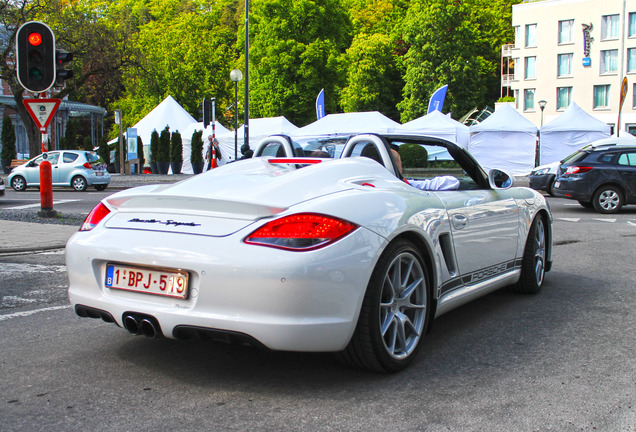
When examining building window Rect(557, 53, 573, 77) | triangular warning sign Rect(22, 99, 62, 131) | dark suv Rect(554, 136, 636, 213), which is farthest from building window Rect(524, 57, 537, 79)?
triangular warning sign Rect(22, 99, 62, 131)

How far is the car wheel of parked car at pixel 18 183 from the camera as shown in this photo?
24.4m

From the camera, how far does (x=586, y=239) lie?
34.2 feet

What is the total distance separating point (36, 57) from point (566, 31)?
60.3m

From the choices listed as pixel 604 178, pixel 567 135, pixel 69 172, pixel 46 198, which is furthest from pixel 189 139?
pixel 604 178

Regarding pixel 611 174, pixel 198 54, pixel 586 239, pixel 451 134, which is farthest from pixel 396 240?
pixel 198 54

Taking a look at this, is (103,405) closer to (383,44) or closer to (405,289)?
(405,289)

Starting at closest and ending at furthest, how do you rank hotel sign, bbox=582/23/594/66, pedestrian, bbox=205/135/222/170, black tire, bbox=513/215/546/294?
black tire, bbox=513/215/546/294 → pedestrian, bbox=205/135/222/170 → hotel sign, bbox=582/23/594/66

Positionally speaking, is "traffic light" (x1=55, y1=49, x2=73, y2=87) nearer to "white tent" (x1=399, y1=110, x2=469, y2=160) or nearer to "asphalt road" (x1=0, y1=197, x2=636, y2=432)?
"asphalt road" (x1=0, y1=197, x2=636, y2=432)

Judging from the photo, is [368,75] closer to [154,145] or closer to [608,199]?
[154,145]

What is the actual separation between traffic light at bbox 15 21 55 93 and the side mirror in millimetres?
9016

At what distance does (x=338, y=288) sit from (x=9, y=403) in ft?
5.16

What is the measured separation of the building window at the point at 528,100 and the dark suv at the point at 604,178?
5314 centimetres

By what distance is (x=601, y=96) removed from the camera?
203 feet

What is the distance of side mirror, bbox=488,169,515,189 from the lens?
5316 mm
